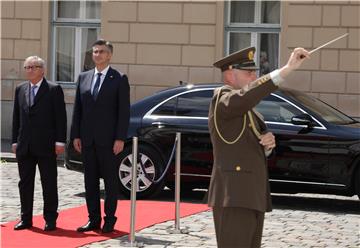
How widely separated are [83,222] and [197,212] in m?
1.53

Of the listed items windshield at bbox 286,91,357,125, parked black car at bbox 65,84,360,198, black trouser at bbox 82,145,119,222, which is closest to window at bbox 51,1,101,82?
parked black car at bbox 65,84,360,198

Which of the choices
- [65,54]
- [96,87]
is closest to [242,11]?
[65,54]

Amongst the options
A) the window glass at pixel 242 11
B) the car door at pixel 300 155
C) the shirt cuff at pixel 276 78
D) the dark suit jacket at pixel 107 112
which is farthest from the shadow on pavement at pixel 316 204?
the window glass at pixel 242 11

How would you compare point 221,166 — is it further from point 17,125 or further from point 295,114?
point 295,114

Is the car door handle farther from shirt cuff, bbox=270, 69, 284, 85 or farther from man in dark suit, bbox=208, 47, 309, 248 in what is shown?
shirt cuff, bbox=270, 69, 284, 85

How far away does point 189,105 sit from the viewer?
11.1 metres

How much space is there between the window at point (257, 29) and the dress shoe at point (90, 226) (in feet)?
34.5

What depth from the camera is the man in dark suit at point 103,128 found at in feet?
27.2

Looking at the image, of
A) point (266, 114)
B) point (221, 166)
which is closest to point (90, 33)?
point (266, 114)

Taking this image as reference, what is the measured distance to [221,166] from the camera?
495 cm

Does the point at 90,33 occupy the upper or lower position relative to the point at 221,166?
upper

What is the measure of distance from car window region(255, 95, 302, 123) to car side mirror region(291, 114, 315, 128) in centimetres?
13

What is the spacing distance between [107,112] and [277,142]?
2833 millimetres

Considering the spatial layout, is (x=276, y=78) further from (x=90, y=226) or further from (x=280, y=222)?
(x=280, y=222)
